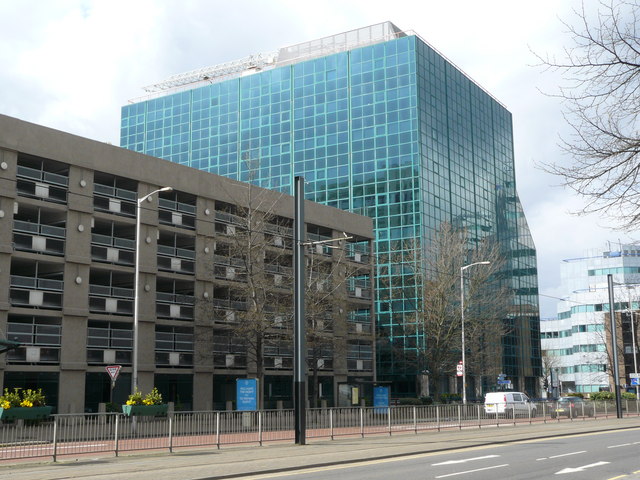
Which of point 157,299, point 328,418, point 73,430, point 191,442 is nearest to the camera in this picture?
point 73,430

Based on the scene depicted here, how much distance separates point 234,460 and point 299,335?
18.5ft

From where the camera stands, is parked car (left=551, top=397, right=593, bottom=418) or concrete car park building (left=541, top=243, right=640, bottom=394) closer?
parked car (left=551, top=397, right=593, bottom=418)

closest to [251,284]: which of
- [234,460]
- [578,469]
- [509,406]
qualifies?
[509,406]

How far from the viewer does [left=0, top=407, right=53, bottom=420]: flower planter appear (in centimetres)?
2648

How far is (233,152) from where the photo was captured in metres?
87.9

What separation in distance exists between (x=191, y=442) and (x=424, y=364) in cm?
4169

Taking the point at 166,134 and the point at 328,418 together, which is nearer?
the point at 328,418

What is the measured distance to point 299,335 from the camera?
25.3 m

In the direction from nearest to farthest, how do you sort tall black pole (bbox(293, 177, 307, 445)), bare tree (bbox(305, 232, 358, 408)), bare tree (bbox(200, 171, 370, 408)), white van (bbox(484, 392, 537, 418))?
tall black pole (bbox(293, 177, 307, 445)) < white van (bbox(484, 392, 537, 418)) < bare tree (bbox(200, 171, 370, 408)) < bare tree (bbox(305, 232, 358, 408))

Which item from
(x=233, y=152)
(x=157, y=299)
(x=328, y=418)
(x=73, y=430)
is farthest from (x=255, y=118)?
(x=73, y=430)

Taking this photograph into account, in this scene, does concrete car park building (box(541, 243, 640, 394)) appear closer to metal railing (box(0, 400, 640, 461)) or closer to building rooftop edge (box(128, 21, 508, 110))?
building rooftop edge (box(128, 21, 508, 110))

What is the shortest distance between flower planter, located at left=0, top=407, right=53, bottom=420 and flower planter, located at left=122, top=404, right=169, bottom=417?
15.1 feet

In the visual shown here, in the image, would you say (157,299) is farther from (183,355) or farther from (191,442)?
(191,442)

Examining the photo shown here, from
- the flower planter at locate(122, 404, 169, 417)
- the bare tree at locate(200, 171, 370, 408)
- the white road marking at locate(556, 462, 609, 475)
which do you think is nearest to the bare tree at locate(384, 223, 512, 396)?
the bare tree at locate(200, 171, 370, 408)
